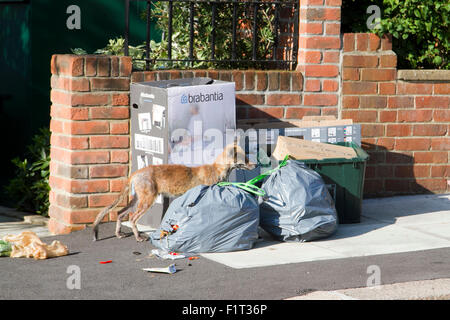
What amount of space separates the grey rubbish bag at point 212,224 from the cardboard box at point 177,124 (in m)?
0.86

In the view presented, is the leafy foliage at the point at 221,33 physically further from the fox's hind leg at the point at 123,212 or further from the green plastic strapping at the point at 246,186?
the green plastic strapping at the point at 246,186

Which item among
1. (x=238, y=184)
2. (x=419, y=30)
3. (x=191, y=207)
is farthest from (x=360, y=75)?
(x=191, y=207)

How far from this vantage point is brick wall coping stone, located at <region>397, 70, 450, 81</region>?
9.05 metres

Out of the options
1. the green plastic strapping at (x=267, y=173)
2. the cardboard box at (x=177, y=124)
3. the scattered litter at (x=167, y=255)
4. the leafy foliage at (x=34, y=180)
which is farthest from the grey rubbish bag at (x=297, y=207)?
the leafy foliage at (x=34, y=180)

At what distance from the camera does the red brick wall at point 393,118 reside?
895cm

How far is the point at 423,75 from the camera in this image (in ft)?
29.9

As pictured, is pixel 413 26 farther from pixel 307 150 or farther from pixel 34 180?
pixel 34 180

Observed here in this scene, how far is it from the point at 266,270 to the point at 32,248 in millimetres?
2227

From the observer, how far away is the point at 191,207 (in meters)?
6.83

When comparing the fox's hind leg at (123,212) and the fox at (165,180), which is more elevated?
the fox at (165,180)

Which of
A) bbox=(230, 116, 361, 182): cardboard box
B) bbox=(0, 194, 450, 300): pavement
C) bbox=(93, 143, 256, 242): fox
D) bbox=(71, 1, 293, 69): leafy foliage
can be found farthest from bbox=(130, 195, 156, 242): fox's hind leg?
bbox=(71, 1, 293, 69): leafy foliage

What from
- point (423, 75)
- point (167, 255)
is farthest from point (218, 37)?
point (167, 255)
